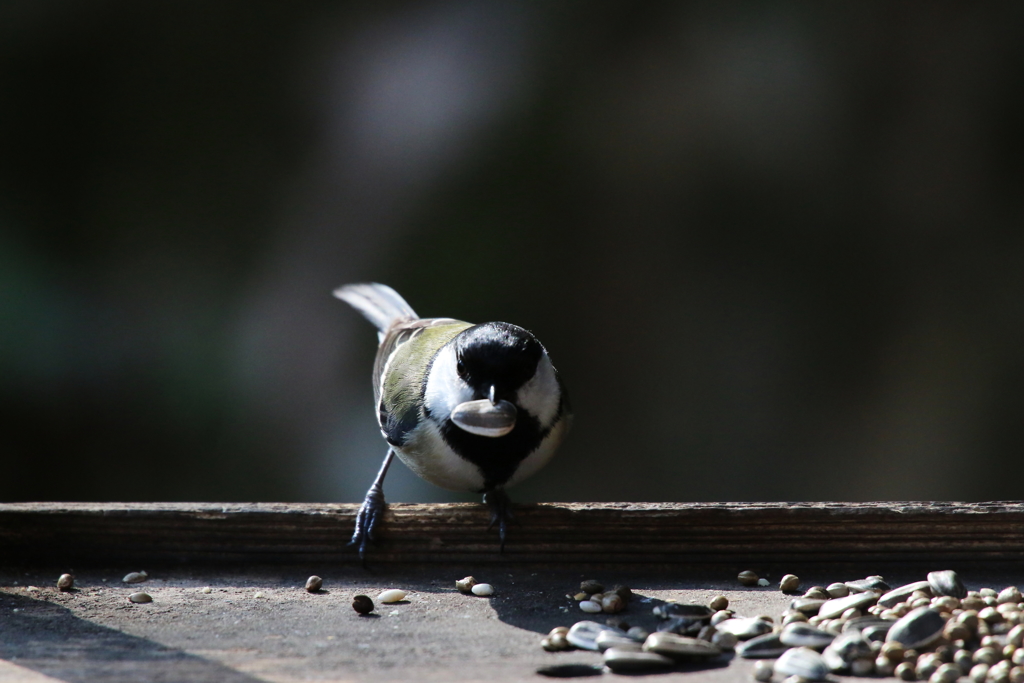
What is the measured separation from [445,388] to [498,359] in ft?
0.48

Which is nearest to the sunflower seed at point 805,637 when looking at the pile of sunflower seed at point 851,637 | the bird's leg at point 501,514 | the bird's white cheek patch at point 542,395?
the pile of sunflower seed at point 851,637

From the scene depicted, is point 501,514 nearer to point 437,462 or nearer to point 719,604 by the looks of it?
point 437,462

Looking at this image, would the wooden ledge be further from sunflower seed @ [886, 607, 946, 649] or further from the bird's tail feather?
the bird's tail feather

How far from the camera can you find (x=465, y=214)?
102 inches

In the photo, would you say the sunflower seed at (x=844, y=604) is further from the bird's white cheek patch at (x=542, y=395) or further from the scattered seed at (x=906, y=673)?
the bird's white cheek patch at (x=542, y=395)

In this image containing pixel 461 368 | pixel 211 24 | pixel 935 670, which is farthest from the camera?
pixel 211 24

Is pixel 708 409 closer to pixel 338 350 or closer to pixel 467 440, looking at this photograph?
pixel 338 350

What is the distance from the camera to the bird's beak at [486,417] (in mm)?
1274

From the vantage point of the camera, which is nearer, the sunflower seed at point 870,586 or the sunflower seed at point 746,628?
the sunflower seed at point 746,628

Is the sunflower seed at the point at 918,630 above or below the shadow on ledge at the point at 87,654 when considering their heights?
above

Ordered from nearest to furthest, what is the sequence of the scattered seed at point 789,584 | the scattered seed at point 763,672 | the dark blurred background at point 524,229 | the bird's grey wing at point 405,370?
the scattered seed at point 763,672 → the scattered seed at point 789,584 → the bird's grey wing at point 405,370 → the dark blurred background at point 524,229

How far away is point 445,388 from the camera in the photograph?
1.43 m

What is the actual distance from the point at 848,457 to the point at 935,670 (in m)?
2.05

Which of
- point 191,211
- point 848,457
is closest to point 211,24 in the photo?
point 191,211
